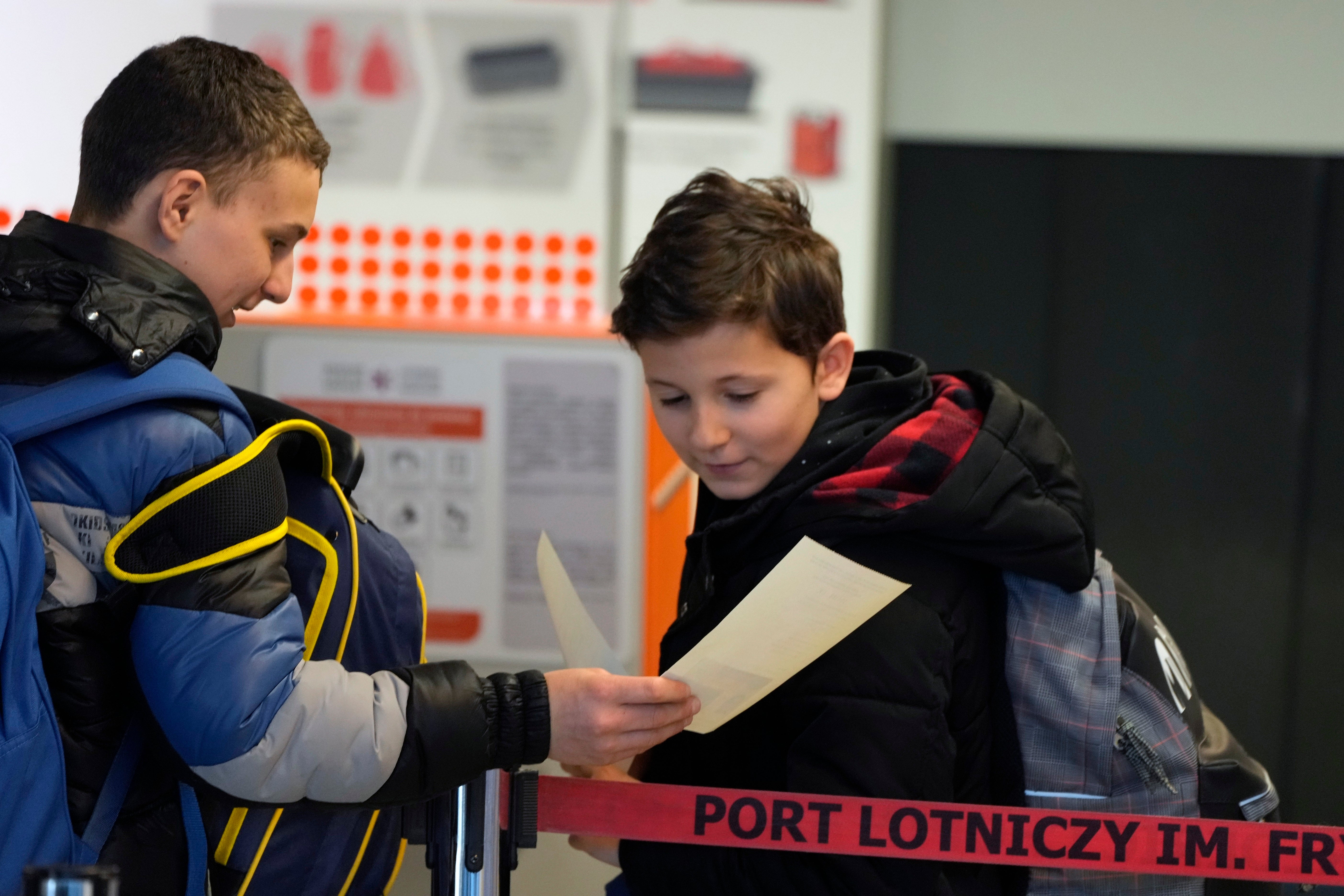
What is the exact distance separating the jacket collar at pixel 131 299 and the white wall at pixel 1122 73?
2.82 meters

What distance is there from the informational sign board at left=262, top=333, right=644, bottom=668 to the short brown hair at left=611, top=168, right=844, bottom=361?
1511 mm

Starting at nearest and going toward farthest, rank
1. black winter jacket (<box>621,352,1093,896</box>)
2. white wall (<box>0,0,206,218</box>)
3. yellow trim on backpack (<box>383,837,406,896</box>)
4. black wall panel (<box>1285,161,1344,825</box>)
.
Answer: black winter jacket (<box>621,352,1093,896</box>) < yellow trim on backpack (<box>383,837,406,896</box>) < white wall (<box>0,0,206,218</box>) < black wall panel (<box>1285,161,1344,825</box>)

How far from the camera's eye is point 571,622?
1.30 meters

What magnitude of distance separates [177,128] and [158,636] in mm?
485

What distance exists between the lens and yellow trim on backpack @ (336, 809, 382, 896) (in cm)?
119

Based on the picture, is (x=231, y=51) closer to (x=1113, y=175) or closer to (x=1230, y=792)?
(x=1230, y=792)

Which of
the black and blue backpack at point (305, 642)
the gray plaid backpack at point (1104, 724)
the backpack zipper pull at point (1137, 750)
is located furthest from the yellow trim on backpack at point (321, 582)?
the backpack zipper pull at point (1137, 750)

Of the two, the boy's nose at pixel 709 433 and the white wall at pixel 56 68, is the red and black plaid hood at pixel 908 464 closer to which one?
the boy's nose at pixel 709 433

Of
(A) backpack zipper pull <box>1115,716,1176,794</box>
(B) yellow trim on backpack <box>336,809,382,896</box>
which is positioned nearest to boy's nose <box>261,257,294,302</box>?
(B) yellow trim on backpack <box>336,809,382,896</box>

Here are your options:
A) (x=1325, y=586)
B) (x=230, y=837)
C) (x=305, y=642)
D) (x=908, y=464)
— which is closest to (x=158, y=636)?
(x=305, y=642)

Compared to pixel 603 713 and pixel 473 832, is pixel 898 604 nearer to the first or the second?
pixel 603 713

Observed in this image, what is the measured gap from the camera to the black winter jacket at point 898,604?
1182 mm

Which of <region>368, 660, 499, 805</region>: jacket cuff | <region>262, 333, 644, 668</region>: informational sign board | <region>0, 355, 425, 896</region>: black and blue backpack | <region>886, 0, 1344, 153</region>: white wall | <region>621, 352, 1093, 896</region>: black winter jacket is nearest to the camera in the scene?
<region>0, 355, 425, 896</region>: black and blue backpack

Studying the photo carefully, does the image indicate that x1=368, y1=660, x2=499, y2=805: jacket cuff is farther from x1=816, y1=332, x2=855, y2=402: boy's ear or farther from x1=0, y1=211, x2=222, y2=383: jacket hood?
x1=816, y1=332, x2=855, y2=402: boy's ear
